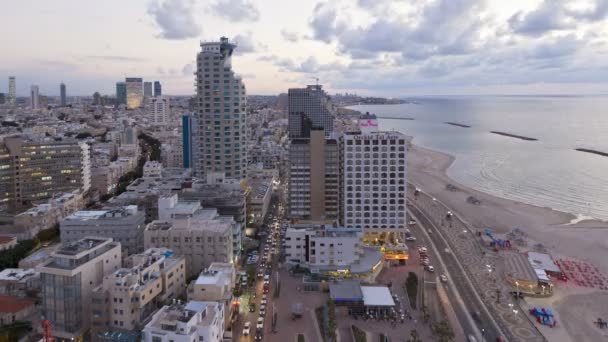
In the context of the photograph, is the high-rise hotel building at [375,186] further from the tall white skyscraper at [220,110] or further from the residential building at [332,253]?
the tall white skyscraper at [220,110]

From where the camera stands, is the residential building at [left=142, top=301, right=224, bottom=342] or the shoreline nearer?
the residential building at [left=142, top=301, right=224, bottom=342]

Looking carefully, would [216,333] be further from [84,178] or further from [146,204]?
[84,178]

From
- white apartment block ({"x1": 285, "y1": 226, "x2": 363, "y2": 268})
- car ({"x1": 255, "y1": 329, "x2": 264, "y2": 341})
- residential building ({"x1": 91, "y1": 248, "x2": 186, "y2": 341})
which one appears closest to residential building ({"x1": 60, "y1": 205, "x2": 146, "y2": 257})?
residential building ({"x1": 91, "y1": 248, "x2": 186, "y2": 341})

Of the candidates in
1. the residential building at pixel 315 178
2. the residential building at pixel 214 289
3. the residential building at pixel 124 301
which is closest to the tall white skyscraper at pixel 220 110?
the residential building at pixel 315 178

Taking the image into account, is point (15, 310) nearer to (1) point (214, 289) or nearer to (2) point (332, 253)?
(1) point (214, 289)

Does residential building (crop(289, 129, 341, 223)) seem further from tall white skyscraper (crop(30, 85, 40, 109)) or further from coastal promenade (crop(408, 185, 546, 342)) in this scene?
tall white skyscraper (crop(30, 85, 40, 109))

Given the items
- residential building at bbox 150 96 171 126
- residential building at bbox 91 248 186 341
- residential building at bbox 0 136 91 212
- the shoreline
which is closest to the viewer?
residential building at bbox 91 248 186 341
